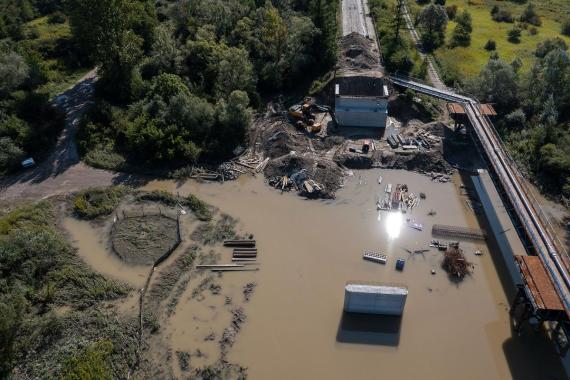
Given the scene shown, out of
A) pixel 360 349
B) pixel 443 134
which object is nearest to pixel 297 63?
pixel 443 134

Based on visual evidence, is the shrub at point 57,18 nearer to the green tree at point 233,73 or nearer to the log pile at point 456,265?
the green tree at point 233,73

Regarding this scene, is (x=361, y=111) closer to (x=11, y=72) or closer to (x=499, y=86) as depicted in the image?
(x=499, y=86)

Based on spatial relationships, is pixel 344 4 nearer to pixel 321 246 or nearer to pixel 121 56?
pixel 121 56

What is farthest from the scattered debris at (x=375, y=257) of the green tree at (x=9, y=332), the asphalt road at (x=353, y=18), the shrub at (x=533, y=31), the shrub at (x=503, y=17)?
the shrub at (x=503, y=17)

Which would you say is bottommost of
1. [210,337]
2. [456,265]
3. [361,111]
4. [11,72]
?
[210,337]

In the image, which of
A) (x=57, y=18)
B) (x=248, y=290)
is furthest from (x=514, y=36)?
(x=57, y=18)

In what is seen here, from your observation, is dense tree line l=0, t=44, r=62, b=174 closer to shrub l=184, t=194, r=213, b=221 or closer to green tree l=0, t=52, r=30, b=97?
green tree l=0, t=52, r=30, b=97
